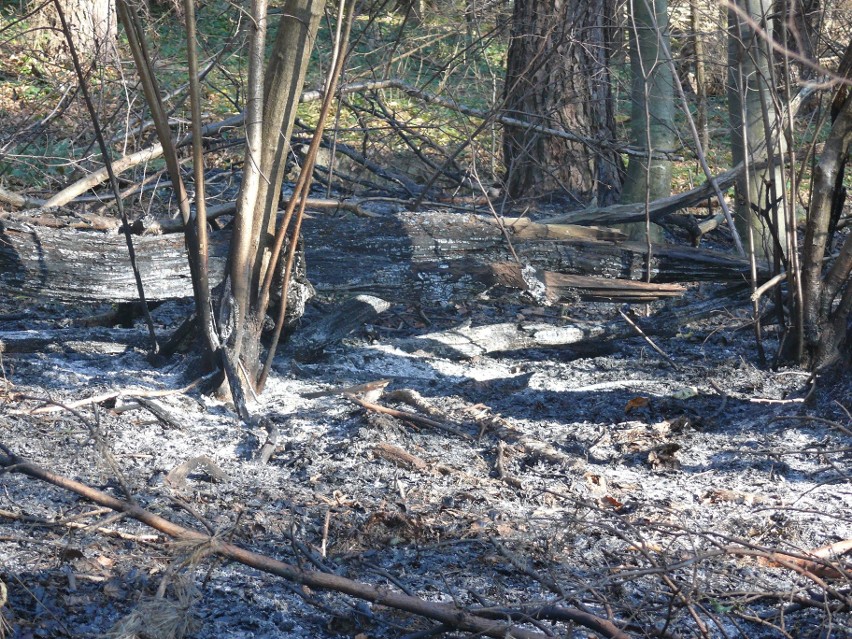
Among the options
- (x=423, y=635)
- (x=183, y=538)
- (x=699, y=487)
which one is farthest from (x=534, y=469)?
(x=183, y=538)

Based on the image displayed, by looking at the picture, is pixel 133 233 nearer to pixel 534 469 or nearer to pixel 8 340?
pixel 8 340

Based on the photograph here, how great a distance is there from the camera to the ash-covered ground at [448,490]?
7.54 feet

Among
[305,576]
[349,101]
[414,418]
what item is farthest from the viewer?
[349,101]

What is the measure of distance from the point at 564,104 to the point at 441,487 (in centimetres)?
411

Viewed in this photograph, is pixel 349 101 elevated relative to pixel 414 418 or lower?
elevated

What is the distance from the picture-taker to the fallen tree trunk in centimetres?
468

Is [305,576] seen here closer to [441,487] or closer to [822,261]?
[441,487]

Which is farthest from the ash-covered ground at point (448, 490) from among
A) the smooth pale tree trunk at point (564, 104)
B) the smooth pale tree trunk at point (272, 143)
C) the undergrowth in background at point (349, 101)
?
the smooth pale tree trunk at point (564, 104)

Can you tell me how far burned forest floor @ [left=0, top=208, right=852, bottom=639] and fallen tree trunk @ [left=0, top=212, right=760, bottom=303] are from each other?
0.24 m

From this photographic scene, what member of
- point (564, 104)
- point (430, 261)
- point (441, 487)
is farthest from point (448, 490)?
point (564, 104)

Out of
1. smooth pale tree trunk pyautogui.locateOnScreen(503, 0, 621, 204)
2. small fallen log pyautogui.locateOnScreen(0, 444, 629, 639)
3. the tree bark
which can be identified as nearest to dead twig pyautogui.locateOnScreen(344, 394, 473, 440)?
small fallen log pyautogui.locateOnScreen(0, 444, 629, 639)

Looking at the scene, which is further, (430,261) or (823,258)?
(430,261)

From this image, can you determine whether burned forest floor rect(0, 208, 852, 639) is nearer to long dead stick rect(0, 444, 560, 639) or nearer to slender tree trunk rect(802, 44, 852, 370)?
long dead stick rect(0, 444, 560, 639)

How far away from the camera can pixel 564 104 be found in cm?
647
